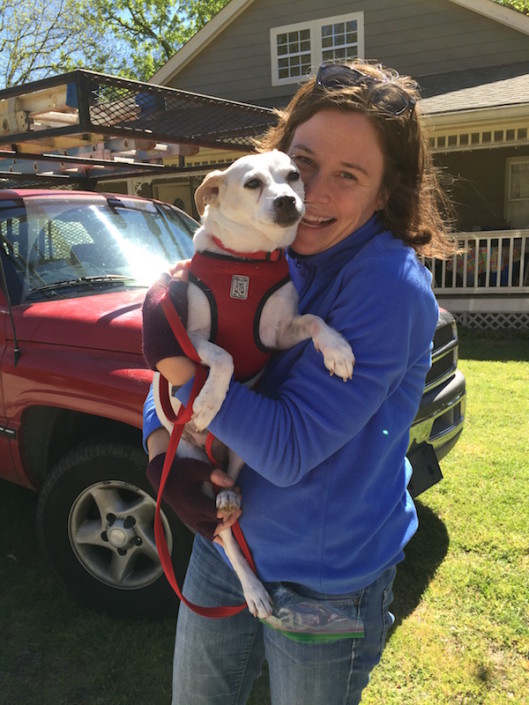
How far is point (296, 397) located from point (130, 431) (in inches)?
69.2

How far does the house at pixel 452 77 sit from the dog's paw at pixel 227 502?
28.8ft

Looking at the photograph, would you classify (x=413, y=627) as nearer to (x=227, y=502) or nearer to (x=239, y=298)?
(x=227, y=502)

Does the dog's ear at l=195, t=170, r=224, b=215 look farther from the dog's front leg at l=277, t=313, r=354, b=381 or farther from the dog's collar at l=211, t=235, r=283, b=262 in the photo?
the dog's front leg at l=277, t=313, r=354, b=381

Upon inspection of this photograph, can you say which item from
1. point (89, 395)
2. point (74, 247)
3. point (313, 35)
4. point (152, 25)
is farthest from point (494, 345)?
point (152, 25)

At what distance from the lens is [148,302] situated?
1611mm

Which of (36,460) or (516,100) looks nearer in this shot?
(36,460)

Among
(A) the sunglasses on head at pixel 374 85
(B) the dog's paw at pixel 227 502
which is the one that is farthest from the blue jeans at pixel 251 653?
(A) the sunglasses on head at pixel 374 85

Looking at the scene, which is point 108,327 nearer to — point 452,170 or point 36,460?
point 36,460

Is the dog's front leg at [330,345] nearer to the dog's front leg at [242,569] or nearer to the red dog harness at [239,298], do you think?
the red dog harness at [239,298]

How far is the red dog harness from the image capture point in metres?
1.67

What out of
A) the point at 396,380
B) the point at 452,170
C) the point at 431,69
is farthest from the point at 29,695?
the point at 431,69

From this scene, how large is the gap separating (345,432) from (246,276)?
607 millimetres

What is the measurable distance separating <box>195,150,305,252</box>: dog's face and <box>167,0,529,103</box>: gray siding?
11552 mm

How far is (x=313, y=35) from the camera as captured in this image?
41.8ft
